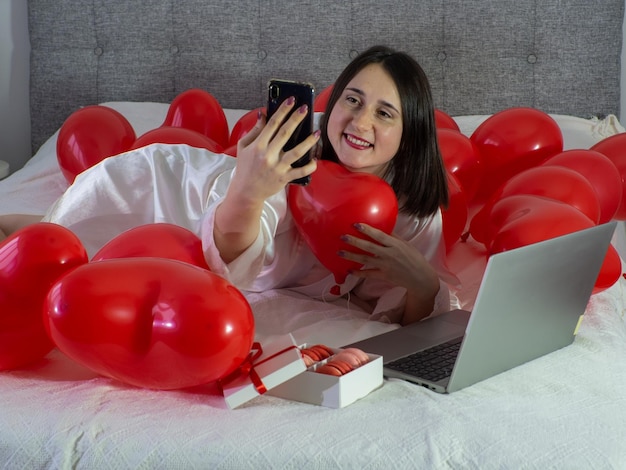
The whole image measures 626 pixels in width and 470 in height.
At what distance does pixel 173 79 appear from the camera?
282cm

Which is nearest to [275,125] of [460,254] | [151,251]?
[151,251]

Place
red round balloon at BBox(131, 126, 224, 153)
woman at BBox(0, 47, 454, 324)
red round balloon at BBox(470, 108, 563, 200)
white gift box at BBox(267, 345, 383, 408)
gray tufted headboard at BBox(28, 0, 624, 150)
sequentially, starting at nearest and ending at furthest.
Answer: white gift box at BBox(267, 345, 383, 408)
woman at BBox(0, 47, 454, 324)
red round balloon at BBox(131, 126, 224, 153)
red round balloon at BBox(470, 108, 563, 200)
gray tufted headboard at BBox(28, 0, 624, 150)

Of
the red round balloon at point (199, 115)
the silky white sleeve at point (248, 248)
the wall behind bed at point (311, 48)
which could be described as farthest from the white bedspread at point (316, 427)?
the wall behind bed at point (311, 48)

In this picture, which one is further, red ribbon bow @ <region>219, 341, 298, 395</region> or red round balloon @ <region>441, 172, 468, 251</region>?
red round balloon @ <region>441, 172, 468, 251</region>

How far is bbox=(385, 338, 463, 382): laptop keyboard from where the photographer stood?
1.18 meters

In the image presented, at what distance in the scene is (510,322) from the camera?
114 centimetres

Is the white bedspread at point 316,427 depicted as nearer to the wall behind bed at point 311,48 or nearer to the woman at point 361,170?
the woman at point 361,170

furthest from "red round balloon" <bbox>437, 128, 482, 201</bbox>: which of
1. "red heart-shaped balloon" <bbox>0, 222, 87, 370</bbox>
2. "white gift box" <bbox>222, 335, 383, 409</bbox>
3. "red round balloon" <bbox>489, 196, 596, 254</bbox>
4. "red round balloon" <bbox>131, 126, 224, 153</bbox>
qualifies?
"red heart-shaped balloon" <bbox>0, 222, 87, 370</bbox>

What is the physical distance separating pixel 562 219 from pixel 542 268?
0.36m

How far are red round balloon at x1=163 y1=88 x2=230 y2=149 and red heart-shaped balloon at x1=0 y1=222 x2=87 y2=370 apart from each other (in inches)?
42.6

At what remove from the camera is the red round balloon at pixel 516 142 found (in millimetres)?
2041

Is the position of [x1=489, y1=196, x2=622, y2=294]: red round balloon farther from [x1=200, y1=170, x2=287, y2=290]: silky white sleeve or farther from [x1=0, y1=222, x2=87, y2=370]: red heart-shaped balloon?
[x1=0, y1=222, x2=87, y2=370]: red heart-shaped balloon

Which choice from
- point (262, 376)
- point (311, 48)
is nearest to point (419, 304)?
point (262, 376)

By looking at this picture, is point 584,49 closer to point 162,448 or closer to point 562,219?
point 562,219
